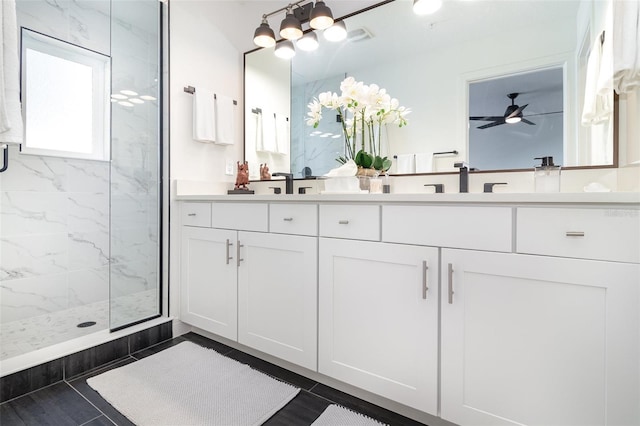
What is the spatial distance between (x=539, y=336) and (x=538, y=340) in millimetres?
14

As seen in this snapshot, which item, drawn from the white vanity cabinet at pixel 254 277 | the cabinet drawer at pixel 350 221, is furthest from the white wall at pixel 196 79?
the cabinet drawer at pixel 350 221

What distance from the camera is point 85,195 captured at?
8.35 feet

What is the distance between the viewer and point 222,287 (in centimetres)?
198

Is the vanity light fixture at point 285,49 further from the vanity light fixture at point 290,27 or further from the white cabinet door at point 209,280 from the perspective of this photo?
the white cabinet door at point 209,280

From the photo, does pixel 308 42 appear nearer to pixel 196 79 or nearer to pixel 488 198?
pixel 196 79

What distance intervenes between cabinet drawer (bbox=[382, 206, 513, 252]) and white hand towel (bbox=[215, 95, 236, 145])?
162 cm

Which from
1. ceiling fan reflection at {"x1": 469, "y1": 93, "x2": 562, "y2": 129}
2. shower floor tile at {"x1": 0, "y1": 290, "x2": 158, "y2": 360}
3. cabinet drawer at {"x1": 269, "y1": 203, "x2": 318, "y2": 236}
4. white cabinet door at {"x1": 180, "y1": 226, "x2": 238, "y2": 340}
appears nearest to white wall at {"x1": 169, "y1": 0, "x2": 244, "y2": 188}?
white cabinet door at {"x1": 180, "y1": 226, "x2": 238, "y2": 340}

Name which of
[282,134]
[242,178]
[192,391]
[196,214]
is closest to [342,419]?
[192,391]

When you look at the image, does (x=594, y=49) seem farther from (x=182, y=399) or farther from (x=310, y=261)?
(x=182, y=399)

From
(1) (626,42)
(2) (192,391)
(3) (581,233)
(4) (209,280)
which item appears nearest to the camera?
(3) (581,233)

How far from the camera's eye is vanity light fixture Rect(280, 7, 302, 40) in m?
2.16

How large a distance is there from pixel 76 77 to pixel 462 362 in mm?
3136

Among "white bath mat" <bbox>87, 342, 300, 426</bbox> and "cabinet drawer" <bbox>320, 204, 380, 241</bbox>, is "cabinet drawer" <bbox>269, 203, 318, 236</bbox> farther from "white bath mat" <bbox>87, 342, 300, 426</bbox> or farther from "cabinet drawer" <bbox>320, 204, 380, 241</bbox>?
"white bath mat" <bbox>87, 342, 300, 426</bbox>

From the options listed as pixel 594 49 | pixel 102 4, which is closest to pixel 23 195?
pixel 102 4
